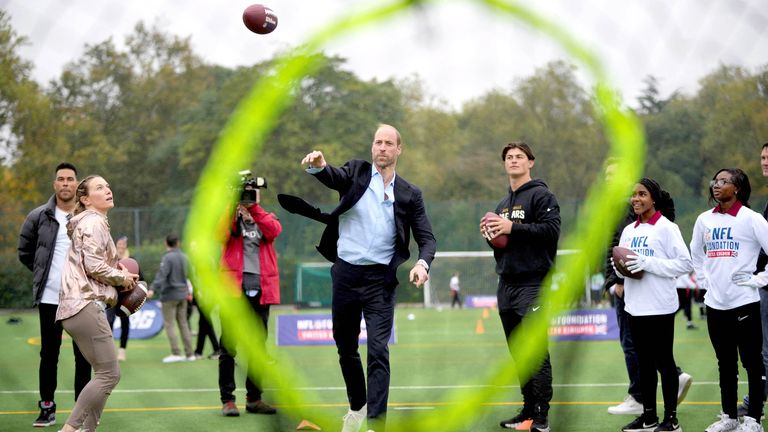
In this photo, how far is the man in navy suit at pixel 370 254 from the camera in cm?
521

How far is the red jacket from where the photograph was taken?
7.04m

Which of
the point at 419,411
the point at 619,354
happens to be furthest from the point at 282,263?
the point at 419,411

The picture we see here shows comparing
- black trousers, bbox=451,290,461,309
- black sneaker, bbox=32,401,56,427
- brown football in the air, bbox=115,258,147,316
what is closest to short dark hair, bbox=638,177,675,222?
brown football in the air, bbox=115,258,147,316

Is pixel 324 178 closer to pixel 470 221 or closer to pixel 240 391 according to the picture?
pixel 240 391

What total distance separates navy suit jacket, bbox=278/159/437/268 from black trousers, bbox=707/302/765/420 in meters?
1.99

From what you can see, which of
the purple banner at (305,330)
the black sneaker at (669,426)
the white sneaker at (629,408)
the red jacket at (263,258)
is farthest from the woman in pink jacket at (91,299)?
the purple banner at (305,330)

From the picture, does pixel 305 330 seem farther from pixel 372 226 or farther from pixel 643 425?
pixel 372 226

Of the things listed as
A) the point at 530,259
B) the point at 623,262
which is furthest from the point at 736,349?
the point at 530,259

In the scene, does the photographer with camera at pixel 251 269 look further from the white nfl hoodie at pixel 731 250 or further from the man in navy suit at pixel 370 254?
the white nfl hoodie at pixel 731 250

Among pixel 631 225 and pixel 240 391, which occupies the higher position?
pixel 631 225

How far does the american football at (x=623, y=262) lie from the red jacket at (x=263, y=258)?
239 cm

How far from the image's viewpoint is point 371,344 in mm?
5312

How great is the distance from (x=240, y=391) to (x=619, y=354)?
5.31 m

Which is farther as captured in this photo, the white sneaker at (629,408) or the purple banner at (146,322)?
the purple banner at (146,322)
